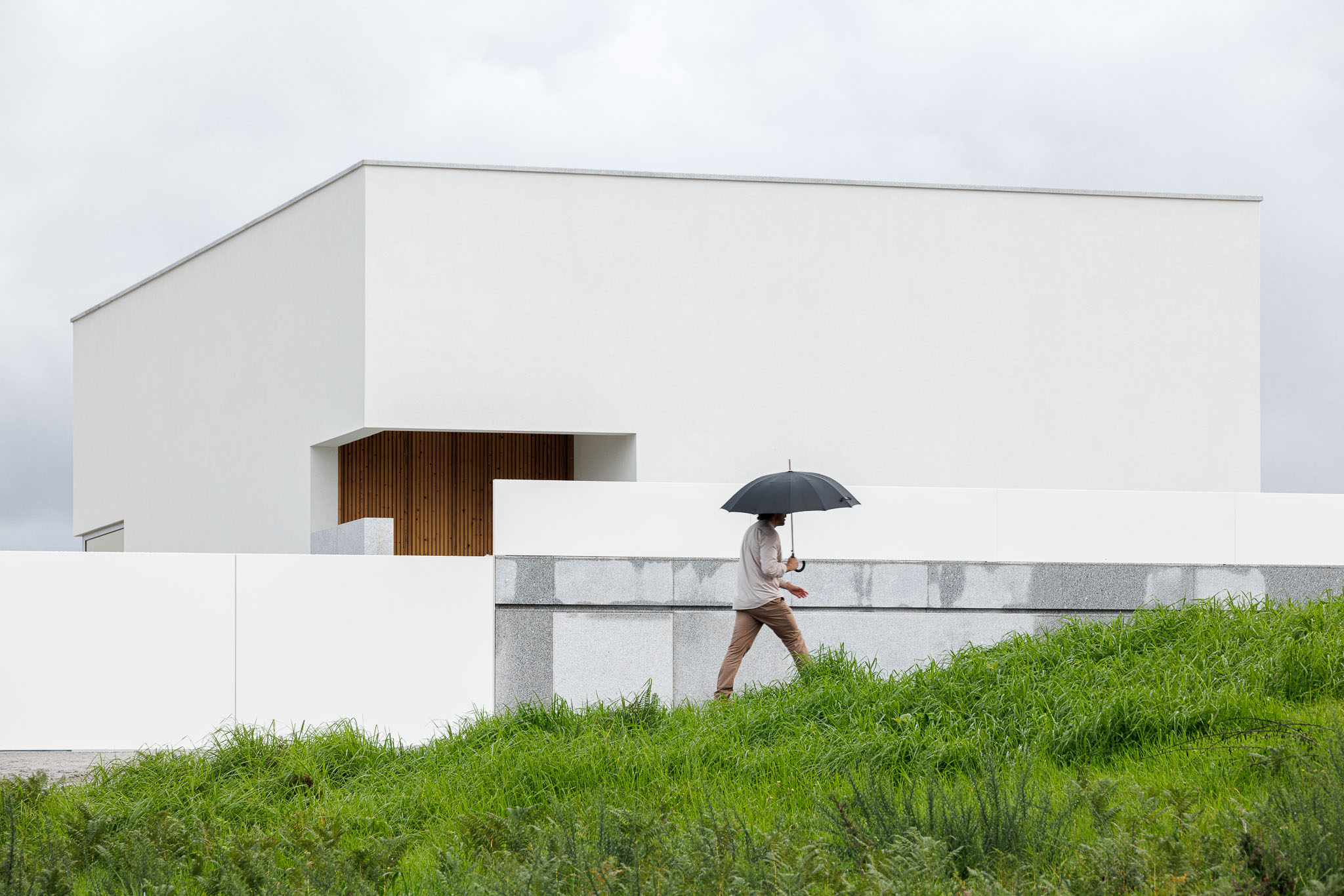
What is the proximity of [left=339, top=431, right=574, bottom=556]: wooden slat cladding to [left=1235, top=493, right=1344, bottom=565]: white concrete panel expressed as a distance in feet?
29.5

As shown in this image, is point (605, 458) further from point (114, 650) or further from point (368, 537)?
point (114, 650)

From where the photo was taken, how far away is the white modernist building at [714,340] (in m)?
16.2

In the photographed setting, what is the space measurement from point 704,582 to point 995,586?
2.95 metres

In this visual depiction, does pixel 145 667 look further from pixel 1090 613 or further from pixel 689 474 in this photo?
pixel 1090 613

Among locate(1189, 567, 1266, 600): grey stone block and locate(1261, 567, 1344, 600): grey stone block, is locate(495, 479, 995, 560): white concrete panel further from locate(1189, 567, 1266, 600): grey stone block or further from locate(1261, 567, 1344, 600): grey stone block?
locate(1261, 567, 1344, 600): grey stone block

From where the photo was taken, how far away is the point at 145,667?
40.4ft

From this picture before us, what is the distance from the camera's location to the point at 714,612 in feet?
41.8

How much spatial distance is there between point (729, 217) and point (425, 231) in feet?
12.9

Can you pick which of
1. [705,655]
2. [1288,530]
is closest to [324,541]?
[705,655]

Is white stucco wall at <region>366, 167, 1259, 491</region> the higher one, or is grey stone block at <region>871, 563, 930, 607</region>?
white stucco wall at <region>366, 167, 1259, 491</region>

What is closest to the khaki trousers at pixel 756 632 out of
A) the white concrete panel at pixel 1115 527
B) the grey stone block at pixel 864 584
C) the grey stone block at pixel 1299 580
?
the grey stone block at pixel 864 584

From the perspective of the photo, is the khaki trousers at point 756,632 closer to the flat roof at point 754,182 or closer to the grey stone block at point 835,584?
the grey stone block at point 835,584

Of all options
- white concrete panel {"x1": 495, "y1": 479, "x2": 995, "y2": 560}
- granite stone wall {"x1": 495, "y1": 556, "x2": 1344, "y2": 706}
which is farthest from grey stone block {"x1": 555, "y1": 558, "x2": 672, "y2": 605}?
white concrete panel {"x1": 495, "y1": 479, "x2": 995, "y2": 560}

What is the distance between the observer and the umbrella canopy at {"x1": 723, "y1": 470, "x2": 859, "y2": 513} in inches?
411
